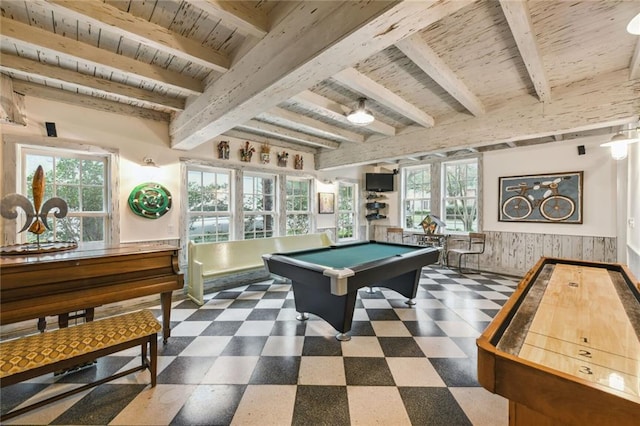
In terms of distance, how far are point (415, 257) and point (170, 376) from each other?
8.77ft

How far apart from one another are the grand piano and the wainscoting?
223 inches

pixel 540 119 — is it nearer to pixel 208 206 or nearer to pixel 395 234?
pixel 395 234

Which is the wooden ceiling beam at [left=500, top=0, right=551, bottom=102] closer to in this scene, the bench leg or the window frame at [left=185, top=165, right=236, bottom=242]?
the bench leg

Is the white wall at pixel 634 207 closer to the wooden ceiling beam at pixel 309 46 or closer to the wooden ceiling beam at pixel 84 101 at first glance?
the wooden ceiling beam at pixel 309 46

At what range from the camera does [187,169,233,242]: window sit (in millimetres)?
4176

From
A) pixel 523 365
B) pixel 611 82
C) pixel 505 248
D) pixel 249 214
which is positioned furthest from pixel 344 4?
pixel 505 248

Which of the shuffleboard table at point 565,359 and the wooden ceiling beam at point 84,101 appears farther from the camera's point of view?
the wooden ceiling beam at point 84,101

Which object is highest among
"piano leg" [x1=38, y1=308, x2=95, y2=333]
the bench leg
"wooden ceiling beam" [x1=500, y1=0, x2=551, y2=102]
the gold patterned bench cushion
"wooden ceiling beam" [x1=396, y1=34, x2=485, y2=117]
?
"wooden ceiling beam" [x1=396, y1=34, x2=485, y2=117]

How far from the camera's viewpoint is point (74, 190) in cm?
317

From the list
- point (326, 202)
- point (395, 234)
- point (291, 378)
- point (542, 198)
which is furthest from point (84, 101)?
point (542, 198)

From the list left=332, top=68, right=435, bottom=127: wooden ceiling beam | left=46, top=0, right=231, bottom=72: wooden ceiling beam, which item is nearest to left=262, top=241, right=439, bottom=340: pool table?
left=332, top=68, right=435, bottom=127: wooden ceiling beam

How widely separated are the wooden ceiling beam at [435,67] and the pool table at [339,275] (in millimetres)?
1880

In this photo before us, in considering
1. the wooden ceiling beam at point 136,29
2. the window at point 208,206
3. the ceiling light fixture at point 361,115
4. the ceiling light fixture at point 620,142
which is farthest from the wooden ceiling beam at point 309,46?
the ceiling light fixture at point 620,142

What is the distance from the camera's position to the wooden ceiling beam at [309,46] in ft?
4.40
